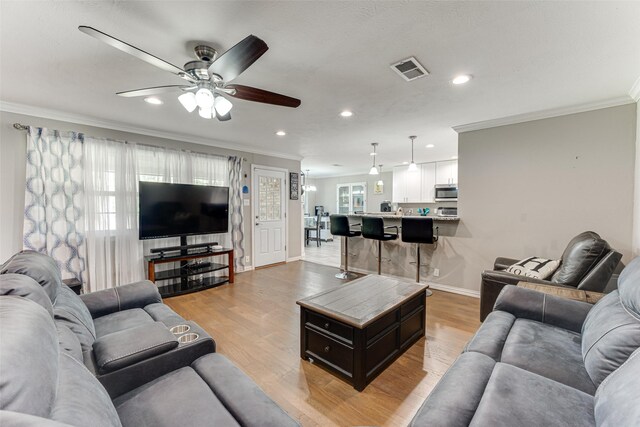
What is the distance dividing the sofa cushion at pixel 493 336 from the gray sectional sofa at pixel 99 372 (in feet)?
3.93

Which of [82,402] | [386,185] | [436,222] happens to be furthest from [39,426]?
[386,185]

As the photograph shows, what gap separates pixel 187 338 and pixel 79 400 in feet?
2.71

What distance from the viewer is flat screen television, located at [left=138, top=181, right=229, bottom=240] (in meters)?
3.83

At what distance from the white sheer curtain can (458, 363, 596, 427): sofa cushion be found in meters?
4.44

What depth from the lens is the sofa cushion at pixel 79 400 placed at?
0.67 meters

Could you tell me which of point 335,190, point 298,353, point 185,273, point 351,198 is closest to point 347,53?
point 298,353

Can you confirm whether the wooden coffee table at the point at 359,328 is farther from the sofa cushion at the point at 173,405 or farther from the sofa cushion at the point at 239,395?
the sofa cushion at the point at 173,405

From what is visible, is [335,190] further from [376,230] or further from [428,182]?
A: [376,230]

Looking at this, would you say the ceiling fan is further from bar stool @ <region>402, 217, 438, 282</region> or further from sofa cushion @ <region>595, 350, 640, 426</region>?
bar stool @ <region>402, 217, 438, 282</region>

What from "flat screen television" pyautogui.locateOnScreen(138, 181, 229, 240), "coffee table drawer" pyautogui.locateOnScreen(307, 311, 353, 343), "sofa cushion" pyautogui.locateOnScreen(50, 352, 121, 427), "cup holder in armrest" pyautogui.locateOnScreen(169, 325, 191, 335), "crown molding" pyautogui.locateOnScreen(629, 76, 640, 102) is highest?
"crown molding" pyautogui.locateOnScreen(629, 76, 640, 102)

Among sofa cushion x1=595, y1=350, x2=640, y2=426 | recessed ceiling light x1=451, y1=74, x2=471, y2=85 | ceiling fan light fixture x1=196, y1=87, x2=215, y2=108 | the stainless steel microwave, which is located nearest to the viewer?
sofa cushion x1=595, y1=350, x2=640, y2=426

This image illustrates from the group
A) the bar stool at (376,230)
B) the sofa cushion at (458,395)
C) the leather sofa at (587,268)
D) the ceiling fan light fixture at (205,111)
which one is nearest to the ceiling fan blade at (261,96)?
the ceiling fan light fixture at (205,111)

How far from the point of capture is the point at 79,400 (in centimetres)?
74

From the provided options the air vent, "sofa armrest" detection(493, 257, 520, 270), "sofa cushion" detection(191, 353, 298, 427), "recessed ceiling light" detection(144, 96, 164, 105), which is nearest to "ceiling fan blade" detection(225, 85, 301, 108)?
the air vent
